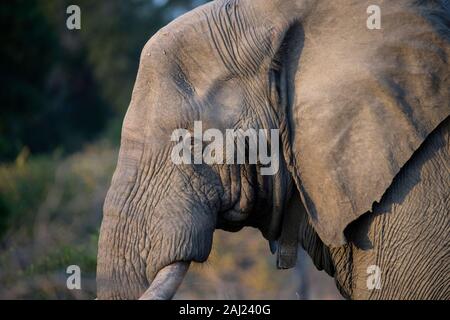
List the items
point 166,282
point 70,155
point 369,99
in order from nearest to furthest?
point 166,282, point 369,99, point 70,155

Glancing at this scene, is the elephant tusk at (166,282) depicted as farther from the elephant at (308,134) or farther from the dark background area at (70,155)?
the dark background area at (70,155)

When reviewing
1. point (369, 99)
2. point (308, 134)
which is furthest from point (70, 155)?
point (369, 99)

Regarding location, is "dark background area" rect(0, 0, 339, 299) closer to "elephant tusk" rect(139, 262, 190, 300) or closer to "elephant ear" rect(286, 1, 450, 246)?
"elephant tusk" rect(139, 262, 190, 300)

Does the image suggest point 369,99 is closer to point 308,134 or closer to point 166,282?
point 308,134

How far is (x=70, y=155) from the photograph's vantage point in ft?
58.7

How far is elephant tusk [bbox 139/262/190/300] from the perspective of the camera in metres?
3.61

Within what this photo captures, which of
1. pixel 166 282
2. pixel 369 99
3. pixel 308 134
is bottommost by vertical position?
pixel 166 282

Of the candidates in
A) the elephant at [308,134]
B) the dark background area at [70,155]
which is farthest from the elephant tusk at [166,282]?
the dark background area at [70,155]

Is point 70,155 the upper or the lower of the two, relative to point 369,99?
lower

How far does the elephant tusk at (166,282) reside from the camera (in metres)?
3.61

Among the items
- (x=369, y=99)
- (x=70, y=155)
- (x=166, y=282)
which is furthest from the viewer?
(x=70, y=155)

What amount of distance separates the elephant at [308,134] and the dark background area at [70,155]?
349 mm

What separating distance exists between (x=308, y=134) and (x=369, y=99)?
28 centimetres
